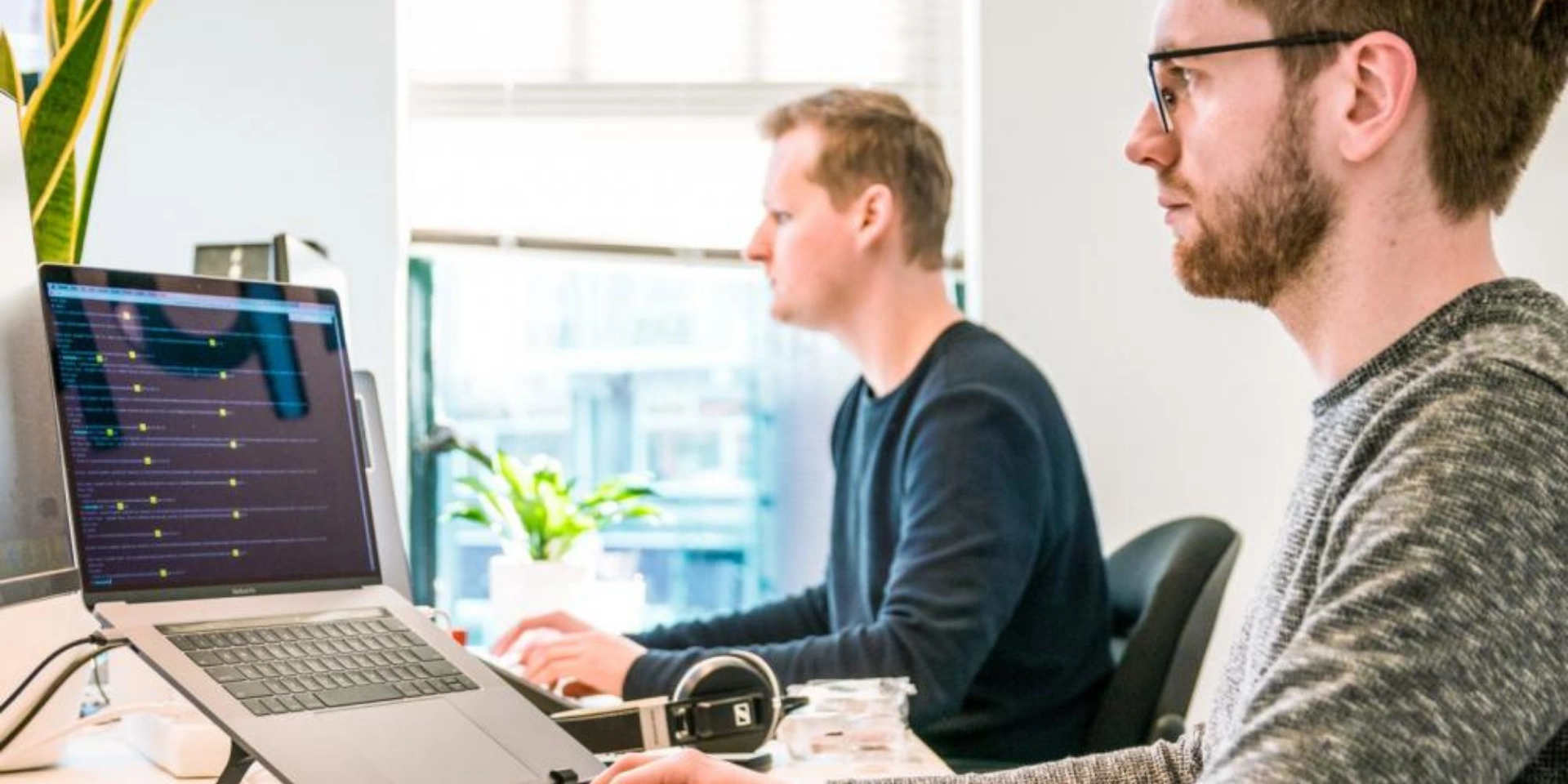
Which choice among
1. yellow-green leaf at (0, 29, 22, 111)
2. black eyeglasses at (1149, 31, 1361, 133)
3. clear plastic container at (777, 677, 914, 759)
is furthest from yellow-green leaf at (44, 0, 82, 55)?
black eyeglasses at (1149, 31, 1361, 133)

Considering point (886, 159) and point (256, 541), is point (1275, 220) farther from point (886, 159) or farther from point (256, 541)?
point (886, 159)

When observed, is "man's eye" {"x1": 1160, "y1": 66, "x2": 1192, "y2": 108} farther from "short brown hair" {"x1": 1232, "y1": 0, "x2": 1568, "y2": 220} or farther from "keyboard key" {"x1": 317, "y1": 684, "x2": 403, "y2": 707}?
"keyboard key" {"x1": 317, "y1": 684, "x2": 403, "y2": 707}

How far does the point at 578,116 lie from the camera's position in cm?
340

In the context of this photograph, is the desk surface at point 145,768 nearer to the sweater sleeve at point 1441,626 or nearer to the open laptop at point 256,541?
the open laptop at point 256,541

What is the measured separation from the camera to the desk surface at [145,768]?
51.9 inches

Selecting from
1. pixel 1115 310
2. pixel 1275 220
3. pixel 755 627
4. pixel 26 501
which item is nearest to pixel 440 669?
pixel 26 501

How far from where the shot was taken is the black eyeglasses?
105cm

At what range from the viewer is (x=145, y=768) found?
4.50ft

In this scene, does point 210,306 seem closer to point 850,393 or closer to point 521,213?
point 850,393

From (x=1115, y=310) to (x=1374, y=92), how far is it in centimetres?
221

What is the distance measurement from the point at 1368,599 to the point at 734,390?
2.72 m

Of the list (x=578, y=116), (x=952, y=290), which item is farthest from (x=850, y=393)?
(x=578, y=116)

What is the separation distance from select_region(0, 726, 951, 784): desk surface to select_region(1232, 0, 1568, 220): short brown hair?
0.60 metres

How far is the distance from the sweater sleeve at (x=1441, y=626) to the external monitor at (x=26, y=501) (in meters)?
0.95
